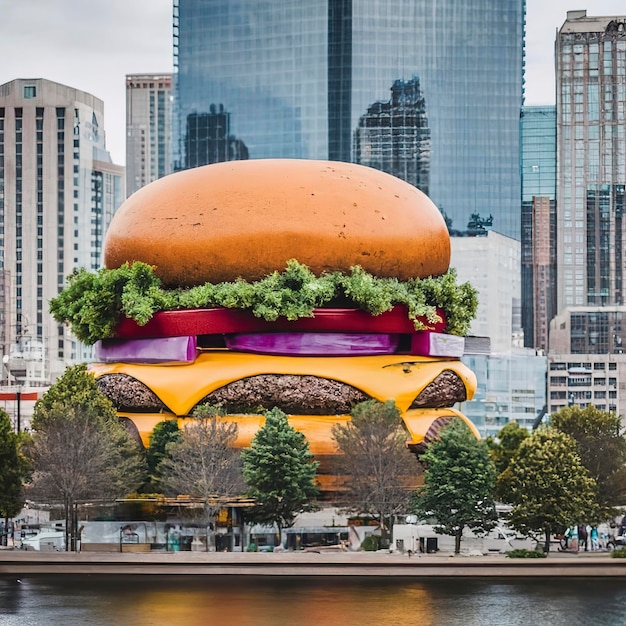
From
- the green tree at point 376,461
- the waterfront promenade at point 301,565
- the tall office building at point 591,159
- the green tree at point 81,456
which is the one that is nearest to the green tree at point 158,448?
the green tree at point 81,456

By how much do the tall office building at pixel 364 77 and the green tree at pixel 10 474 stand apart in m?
108

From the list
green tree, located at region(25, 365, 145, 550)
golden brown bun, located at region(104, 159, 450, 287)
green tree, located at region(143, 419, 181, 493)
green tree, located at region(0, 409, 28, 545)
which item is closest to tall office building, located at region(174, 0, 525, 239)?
golden brown bun, located at region(104, 159, 450, 287)

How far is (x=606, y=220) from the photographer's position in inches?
6845

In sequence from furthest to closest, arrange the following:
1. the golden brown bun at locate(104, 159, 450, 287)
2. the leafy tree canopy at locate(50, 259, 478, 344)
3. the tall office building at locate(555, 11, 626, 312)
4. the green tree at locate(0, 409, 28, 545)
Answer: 1. the tall office building at locate(555, 11, 626, 312)
2. the golden brown bun at locate(104, 159, 450, 287)
3. the leafy tree canopy at locate(50, 259, 478, 344)
4. the green tree at locate(0, 409, 28, 545)

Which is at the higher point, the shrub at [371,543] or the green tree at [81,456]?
the green tree at [81,456]

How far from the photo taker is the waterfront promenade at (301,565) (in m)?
37.5

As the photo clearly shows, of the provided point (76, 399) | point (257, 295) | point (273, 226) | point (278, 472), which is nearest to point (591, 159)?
point (273, 226)

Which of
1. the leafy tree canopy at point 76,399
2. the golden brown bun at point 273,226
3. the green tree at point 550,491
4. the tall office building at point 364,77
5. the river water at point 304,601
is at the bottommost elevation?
the river water at point 304,601

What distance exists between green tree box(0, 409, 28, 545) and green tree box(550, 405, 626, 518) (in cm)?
1604

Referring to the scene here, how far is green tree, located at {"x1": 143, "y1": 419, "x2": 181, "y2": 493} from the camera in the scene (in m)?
43.3

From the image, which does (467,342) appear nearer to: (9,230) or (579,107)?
(9,230)

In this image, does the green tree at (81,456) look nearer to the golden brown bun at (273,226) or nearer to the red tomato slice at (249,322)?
the red tomato slice at (249,322)

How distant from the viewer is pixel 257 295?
4353cm

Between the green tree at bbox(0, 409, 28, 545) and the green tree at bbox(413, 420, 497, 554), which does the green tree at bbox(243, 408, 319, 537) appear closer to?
the green tree at bbox(413, 420, 497, 554)
